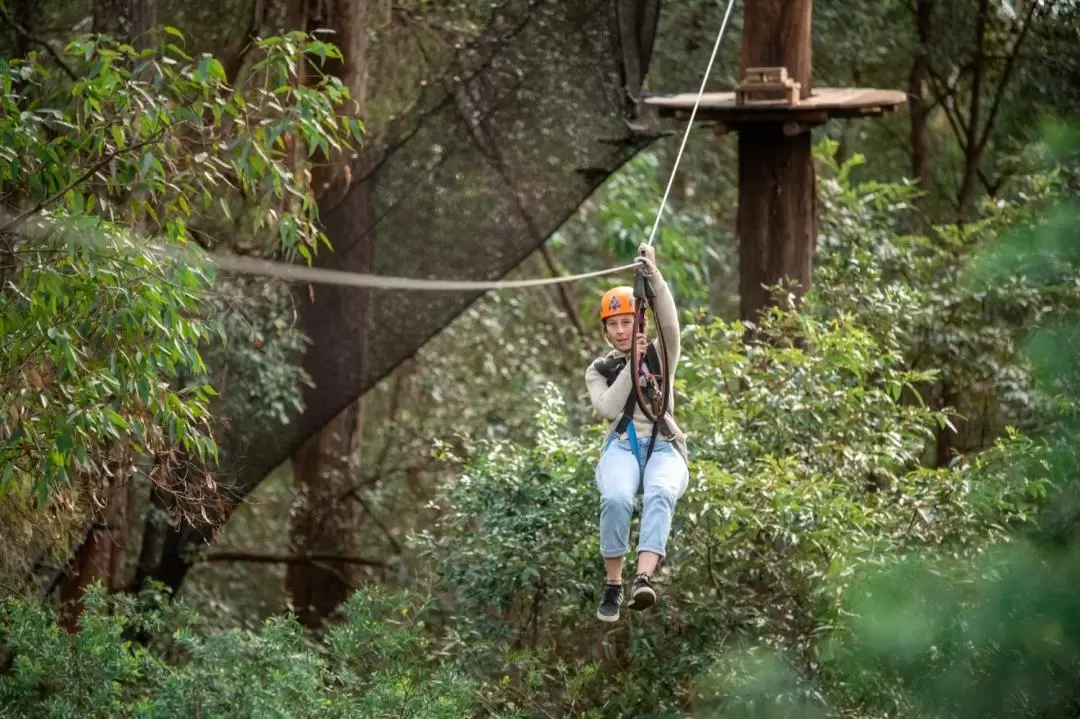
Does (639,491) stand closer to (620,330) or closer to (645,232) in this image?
(620,330)

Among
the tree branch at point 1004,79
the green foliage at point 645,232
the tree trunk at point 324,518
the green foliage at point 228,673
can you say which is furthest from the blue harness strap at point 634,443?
the tree branch at point 1004,79

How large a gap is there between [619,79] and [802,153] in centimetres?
109

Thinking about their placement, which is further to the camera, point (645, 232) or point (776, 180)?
point (645, 232)

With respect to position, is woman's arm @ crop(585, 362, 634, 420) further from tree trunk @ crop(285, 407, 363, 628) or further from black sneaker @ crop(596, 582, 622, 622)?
tree trunk @ crop(285, 407, 363, 628)

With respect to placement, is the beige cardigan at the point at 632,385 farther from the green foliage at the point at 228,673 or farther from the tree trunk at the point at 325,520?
the tree trunk at the point at 325,520

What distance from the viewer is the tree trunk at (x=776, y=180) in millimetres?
7809

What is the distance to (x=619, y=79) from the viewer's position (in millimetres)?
7312

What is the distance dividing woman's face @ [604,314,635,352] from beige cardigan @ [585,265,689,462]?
3.1 inches

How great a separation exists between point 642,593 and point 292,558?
17.4ft

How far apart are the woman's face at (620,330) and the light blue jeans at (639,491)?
342mm

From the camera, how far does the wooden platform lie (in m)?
7.43

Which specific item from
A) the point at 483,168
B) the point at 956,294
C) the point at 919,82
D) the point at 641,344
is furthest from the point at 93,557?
the point at 919,82

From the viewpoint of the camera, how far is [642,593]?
5.34 meters

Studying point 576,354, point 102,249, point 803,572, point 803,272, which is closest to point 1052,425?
point 803,572
